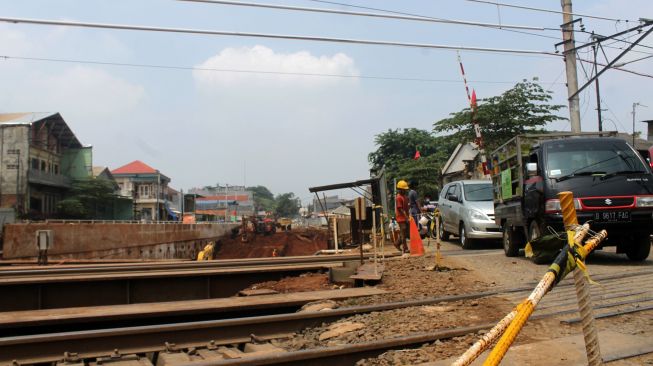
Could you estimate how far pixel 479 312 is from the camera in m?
6.23

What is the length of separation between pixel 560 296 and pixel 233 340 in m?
4.16

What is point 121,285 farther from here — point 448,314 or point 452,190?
point 452,190

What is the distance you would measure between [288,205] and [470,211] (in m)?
121

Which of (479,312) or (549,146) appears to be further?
(549,146)

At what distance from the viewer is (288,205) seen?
133750 millimetres

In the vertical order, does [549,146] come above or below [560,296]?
above

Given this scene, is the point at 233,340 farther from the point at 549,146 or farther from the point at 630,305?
the point at 549,146

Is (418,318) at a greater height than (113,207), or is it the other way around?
(113,207)

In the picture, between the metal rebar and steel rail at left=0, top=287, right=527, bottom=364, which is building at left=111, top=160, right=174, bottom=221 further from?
the metal rebar

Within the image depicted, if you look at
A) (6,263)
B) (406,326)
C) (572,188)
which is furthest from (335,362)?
(6,263)

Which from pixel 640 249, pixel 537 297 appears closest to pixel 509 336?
pixel 537 297

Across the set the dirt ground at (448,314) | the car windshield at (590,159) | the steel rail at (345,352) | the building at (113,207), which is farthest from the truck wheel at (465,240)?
the building at (113,207)

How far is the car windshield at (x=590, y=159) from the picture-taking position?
9.02 m

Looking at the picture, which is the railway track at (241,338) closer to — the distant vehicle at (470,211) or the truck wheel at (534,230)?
the truck wheel at (534,230)
